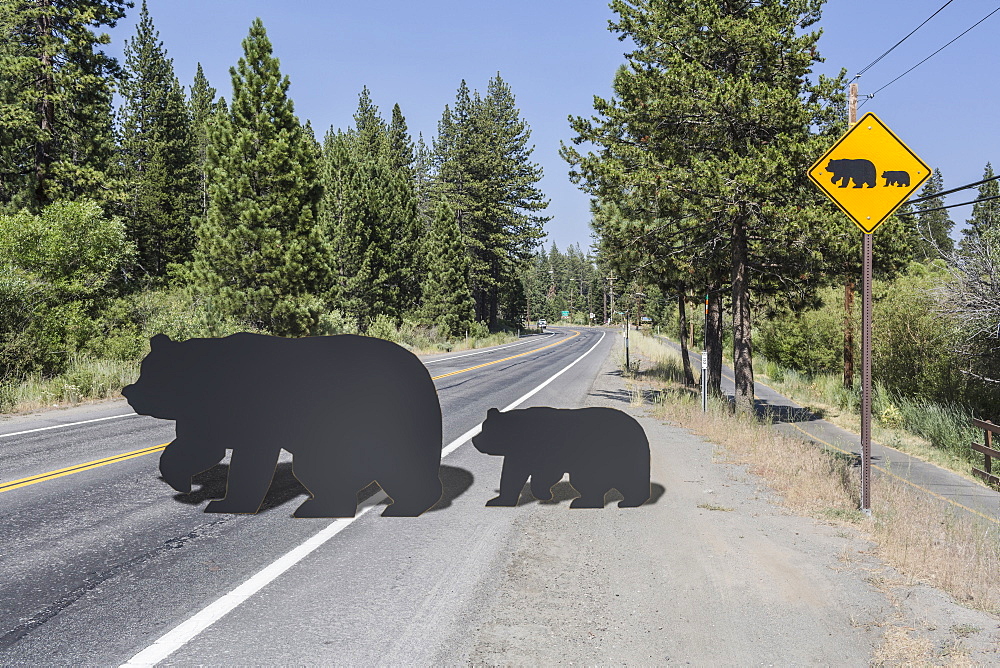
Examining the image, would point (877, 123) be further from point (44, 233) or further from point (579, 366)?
point (579, 366)

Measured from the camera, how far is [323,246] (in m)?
26.2

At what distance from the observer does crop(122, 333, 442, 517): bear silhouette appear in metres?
6.16

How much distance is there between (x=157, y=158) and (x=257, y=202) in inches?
991

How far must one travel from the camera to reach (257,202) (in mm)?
23781

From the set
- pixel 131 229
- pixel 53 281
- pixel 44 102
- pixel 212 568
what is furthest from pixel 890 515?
pixel 131 229

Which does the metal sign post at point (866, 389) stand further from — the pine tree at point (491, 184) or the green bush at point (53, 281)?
the pine tree at point (491, 184)

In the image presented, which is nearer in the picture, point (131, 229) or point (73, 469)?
point (73, 469)

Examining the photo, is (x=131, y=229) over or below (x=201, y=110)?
below

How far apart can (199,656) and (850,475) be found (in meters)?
8.58

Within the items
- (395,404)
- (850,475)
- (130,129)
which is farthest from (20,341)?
(130,129)

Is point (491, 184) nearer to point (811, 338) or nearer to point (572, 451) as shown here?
point (811, 338)

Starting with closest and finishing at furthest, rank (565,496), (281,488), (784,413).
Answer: (565,496) → (281,488) → (784,413)

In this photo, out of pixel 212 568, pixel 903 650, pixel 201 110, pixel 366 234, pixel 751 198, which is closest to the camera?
pixel 903 650

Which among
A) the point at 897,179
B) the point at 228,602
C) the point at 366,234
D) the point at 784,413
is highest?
the point at 366,234
